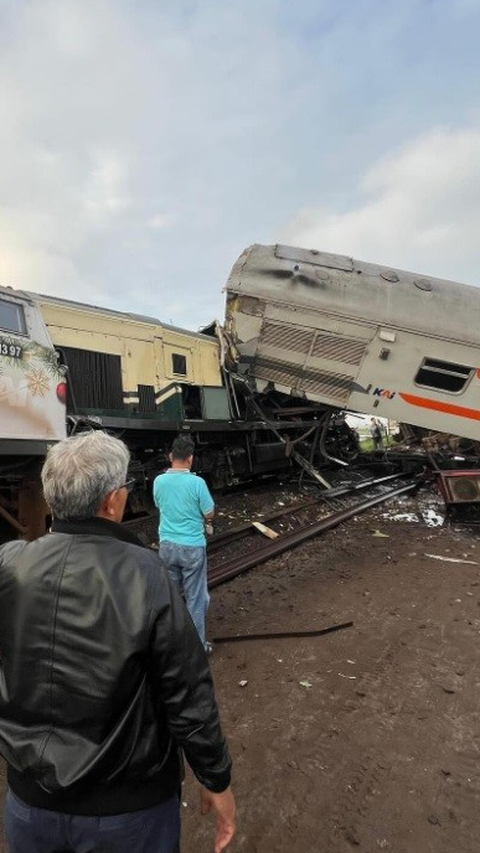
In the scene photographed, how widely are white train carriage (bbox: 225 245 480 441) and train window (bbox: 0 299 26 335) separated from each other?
3.40 metres

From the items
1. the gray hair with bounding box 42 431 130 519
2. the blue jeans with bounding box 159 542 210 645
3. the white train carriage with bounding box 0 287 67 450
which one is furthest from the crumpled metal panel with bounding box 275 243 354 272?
the gray hair with bounding box 42 431 130 519

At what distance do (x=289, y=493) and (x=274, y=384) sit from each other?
290 cm

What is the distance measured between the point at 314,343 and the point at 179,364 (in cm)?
240

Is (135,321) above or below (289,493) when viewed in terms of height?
above

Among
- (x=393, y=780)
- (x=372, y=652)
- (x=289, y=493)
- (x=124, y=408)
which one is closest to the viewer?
(x=393, y=780)

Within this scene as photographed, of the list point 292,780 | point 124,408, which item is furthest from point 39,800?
point 124,408

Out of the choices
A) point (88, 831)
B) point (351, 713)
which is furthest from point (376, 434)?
point (88, 831)

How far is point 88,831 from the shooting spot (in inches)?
53.4

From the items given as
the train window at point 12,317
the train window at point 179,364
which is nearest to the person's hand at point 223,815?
the train window at point 12,317

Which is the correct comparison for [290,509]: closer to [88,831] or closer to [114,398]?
[114,398]

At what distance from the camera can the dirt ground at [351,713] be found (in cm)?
246

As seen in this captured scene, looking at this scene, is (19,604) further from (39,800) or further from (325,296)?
(325,296)

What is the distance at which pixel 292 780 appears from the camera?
2748mm

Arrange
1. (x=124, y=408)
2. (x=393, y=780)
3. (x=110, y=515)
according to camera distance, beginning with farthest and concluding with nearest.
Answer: (x=124, y=408)
(x=393, y=780)
(x=110, y=515)
